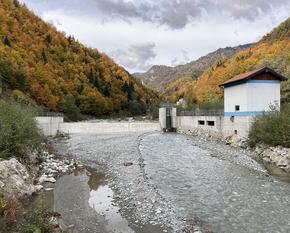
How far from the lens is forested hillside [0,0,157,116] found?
70.7 meters

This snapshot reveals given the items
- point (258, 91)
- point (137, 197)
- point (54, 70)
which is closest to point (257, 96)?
point (258, 91)

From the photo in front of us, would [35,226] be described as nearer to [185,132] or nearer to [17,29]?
[185,132]

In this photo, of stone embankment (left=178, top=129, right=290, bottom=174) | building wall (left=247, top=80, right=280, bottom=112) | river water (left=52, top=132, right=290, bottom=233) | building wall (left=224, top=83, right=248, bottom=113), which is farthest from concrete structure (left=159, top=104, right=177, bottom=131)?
river water (left=52, top=132, right=290, bottom=233)

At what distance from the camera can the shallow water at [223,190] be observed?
38.8 feet

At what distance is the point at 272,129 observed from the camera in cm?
2595

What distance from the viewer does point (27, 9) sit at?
113938 millimetres

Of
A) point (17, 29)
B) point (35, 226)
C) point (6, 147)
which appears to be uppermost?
point (17, 29)

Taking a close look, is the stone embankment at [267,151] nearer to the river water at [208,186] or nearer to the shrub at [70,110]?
the river water at [208,186]

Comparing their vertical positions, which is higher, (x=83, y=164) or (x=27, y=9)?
(x=27, y=9)

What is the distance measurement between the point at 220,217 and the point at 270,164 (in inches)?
506

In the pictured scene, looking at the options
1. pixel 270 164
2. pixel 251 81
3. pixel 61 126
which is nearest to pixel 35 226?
pixel 270 164

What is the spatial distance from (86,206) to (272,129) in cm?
1846

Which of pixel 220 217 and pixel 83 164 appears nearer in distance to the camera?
pixel 220 217

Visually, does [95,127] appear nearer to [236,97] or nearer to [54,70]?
[236,97]
